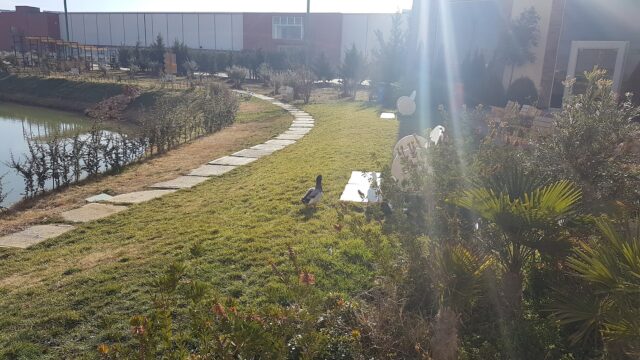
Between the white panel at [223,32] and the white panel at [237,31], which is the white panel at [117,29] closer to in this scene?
the white panel at [223,32]

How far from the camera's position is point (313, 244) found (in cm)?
432

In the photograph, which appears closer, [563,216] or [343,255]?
[563,216]

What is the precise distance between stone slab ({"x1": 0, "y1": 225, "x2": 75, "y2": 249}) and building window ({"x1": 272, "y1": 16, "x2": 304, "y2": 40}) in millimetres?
39306

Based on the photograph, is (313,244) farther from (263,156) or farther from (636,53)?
(636,53)

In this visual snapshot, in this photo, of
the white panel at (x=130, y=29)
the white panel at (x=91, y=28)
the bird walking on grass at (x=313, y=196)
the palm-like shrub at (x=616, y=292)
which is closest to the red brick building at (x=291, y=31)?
the white panel at (x=130, y=29)

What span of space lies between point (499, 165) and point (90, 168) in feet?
23.2

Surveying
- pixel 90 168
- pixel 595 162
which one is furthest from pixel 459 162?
pixel 90 168

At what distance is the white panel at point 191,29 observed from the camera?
46.3 m

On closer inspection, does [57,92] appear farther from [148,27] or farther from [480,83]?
[148,27]

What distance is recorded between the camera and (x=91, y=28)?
5153cm

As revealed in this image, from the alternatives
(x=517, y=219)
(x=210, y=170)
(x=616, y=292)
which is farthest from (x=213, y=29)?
(x=616, y=292)

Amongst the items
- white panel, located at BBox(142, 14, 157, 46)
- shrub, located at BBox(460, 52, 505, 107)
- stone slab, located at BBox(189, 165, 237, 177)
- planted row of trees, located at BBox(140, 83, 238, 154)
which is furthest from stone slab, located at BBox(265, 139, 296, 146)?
white panel, located at BBox(142, 14, 157, 46)

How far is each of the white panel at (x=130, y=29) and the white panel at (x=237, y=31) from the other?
10.8m

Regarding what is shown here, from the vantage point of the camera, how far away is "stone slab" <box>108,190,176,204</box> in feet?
21.1
